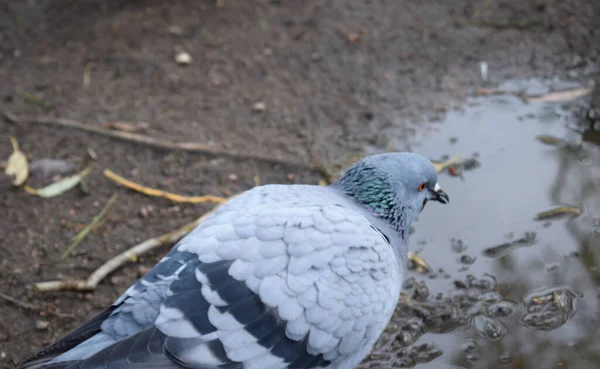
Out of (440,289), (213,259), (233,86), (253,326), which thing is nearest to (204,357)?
(253,326)

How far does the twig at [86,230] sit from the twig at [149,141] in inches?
23.2

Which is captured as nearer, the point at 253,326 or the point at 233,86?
the point at 253,326

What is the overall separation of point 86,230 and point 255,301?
6.90 ft

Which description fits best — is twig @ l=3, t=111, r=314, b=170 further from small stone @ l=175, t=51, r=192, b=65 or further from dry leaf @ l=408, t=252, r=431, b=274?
dry leaf @ l=408, t=252, r=431, b=274

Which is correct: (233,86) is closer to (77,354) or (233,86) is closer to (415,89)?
(415,89)

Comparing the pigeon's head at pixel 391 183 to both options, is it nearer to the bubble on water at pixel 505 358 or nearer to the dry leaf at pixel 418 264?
the dry leaf at pixel 418 264

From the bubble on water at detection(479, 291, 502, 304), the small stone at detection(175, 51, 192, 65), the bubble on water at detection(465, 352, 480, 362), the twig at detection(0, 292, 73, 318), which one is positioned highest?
the bubble on water at detection(479, 291, 502, 304)

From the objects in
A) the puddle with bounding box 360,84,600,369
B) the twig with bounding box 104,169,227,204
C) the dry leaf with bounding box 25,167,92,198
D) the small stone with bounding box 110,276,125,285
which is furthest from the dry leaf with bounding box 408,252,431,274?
the dry leaf with bounding box 25,167,92,198

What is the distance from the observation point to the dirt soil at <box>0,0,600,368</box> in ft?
14.9

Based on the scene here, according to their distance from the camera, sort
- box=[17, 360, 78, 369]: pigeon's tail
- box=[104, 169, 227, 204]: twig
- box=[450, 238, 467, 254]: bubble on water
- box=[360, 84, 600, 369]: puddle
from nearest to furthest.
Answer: box=[17, 360, 78, 369]: pigeon's tail
box=[360, 84, 600, 369]: puddle
box=[450, 238, 467, 254]: bubble on water
box=[104, 169, 227, 204]: twig

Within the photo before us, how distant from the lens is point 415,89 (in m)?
5.62

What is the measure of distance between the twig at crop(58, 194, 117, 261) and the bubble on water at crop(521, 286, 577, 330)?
9.83 ft

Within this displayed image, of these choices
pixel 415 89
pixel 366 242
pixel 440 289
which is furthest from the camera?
pixel 415 89

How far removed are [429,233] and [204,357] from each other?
2197 millimetres
